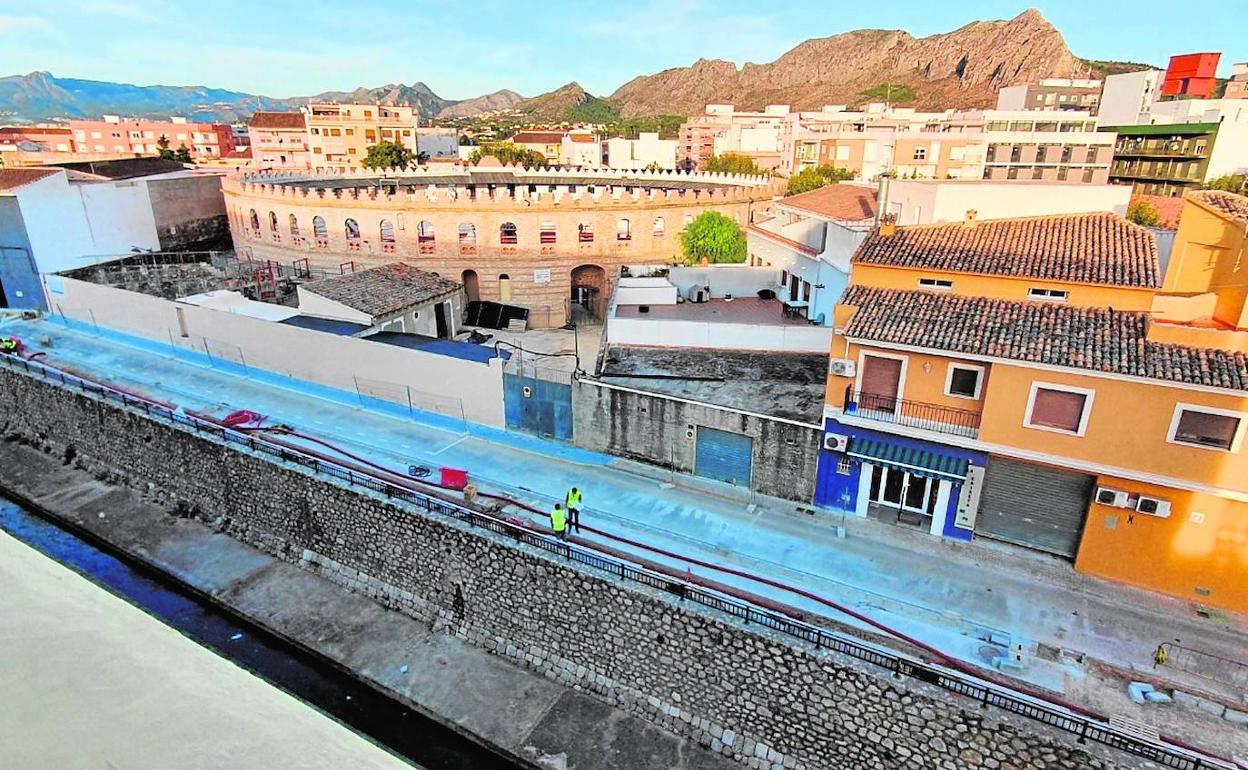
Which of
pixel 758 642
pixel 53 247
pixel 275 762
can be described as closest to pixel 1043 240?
pixel 758 642

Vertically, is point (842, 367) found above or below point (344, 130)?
below

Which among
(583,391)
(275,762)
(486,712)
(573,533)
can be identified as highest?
(275,762)

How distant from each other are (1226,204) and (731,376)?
38.4 ft

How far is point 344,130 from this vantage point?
88.4 metres

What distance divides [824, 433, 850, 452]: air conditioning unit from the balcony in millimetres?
640

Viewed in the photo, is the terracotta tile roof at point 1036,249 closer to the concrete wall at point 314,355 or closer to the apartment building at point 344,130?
the concrete wall at point 314,355

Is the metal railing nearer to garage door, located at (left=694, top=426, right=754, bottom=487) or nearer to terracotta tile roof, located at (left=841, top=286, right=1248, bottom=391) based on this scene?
garage door, located at (left=694, top=426, right=754, bottom=487)

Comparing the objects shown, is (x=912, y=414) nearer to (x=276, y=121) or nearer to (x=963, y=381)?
(x=963, y=381)

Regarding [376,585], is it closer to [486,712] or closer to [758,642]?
[486,712]

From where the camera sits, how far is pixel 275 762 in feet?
14.0

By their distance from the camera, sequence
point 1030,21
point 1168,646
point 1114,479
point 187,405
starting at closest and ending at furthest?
point 1168,646 < point 1114,479 < point 187,405 < point 1030,21

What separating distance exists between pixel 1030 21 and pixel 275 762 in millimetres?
195434

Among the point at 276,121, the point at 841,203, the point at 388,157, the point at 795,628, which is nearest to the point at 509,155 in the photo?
the point at 388,157

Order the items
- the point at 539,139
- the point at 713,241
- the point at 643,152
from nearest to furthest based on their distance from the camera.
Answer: the point at 713,241 → the point at 643,152 → the point at 539,139
